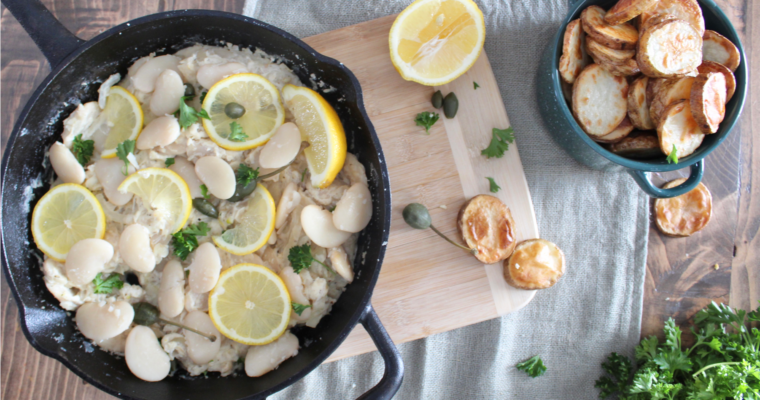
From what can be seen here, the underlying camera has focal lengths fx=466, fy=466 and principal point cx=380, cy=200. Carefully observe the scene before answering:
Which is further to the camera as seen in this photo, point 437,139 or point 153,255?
point 437,139

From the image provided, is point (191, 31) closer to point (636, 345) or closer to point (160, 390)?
point (160, 390)

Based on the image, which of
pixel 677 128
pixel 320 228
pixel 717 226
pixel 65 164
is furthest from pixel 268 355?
pixel 717 226

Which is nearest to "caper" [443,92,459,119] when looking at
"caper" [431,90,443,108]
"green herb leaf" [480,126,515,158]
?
"caper" [431,90,443,108]

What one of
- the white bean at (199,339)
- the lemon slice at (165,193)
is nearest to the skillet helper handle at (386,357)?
the white bean at (199,339)

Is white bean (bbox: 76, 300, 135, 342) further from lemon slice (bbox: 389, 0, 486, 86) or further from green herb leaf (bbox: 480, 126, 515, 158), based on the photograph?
green herb leaf (bbox: 480, 126, 515, 158)

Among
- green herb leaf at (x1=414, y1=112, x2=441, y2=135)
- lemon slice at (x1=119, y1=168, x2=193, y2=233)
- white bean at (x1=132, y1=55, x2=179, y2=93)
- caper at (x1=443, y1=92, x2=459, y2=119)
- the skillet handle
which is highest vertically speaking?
the skillet handle

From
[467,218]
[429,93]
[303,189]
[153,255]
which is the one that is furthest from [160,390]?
[429,93]
